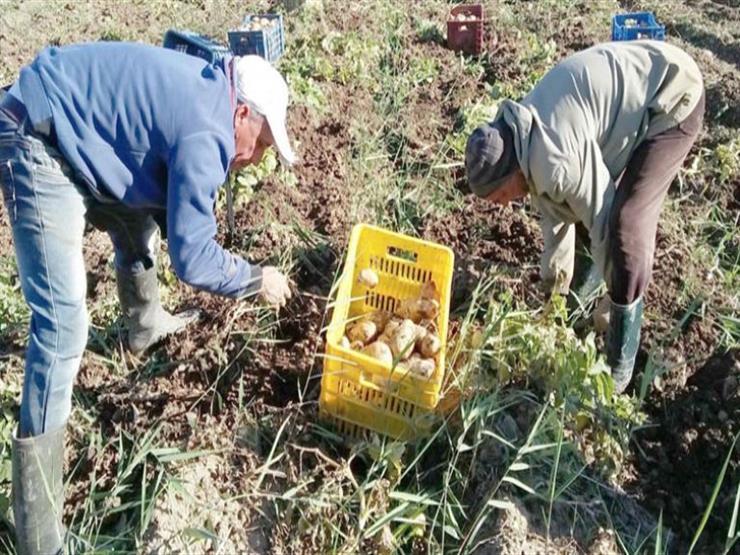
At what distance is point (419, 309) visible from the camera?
2938 millimetres

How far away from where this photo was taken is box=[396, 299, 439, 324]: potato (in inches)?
114

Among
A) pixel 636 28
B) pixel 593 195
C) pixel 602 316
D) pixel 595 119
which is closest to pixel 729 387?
pixel 602 316

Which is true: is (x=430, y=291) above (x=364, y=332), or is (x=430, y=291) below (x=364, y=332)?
above

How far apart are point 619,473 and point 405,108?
311cm

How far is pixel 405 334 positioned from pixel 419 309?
14 cm

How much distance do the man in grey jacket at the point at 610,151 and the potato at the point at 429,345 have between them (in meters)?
0.56

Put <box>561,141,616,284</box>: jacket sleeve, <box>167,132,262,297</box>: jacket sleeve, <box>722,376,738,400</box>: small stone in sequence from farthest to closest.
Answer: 1. <box>722,376,738,400</box>: small stone
2. <box>561,141,616,284</box>: jacket sleeve
3. <box>167,132,262,297</box>: jacket sleeve

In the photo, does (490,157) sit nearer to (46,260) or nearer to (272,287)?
(272,287)

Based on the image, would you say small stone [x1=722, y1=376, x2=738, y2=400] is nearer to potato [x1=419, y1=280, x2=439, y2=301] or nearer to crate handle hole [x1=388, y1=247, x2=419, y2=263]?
potato [x1=419, y1=280, x2=439, y2=301]

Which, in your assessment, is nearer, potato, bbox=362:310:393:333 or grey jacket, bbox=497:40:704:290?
grey jacket, bbox=497:40:704:290

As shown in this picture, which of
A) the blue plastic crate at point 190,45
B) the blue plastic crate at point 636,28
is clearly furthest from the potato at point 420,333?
the blue plastic crate at point 636,28

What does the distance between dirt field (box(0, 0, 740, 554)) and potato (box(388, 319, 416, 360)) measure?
0.23 meters

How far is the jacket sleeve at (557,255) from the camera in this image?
10.5ft

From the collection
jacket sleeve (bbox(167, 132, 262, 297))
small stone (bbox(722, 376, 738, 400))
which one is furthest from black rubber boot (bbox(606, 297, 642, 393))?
jacket sleeve (bbox(167, 132, 262, 297))
